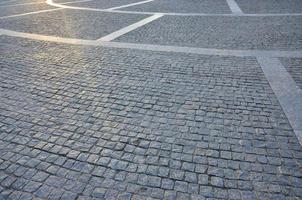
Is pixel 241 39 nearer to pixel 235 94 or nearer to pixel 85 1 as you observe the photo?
pixel 235 94

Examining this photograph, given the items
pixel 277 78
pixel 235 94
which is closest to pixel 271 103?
pixel 235 94

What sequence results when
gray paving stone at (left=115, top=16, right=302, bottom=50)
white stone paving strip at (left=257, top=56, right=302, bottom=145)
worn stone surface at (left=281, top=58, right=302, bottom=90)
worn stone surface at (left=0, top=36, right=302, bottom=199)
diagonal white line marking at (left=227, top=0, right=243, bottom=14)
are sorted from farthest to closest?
diagonal white line marking at (left=227, top=0, right=243, bottom=14) < gray paving stone at (left=115, top=16, right=302, bottom=50) < worn stone surface at (left=281, top=58, right=302, bottom=90) < white stone paving strip at (left=257, top=56, right=302, bottom=145) < worn stone surface at (left=0, top=36, right=302, bottom=199)

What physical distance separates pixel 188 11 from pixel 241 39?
16.8 ft

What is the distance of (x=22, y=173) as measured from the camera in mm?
3641

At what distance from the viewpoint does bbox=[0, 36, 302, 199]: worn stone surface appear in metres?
3.43

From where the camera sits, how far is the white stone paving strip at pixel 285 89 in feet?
15.2

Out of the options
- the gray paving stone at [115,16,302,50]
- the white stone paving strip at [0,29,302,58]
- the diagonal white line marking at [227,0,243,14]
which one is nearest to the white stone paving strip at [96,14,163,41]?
the gray paving stone at [115,16,302,50]

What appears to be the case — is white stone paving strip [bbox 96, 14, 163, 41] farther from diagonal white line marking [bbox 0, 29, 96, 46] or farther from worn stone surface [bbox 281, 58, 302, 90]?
worn stone surface [bbox 281, 58, 302, 90]

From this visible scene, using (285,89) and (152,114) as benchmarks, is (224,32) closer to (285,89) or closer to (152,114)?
(285,89)

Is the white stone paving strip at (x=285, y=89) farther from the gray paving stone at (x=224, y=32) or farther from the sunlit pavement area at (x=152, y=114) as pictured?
the gray paving stone at (x=224, y=32)

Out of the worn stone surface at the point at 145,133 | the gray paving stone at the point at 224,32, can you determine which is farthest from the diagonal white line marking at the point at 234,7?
the worn stone surface at the point at 145,133

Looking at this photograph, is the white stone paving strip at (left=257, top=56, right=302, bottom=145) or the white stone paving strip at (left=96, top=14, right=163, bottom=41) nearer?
the white stone paving strip at (left=257, top=56, right=302, bottom=145)

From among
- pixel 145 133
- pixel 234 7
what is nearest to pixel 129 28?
pixel 234 7

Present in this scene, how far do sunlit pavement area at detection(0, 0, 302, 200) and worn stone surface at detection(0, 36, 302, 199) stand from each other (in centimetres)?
2
